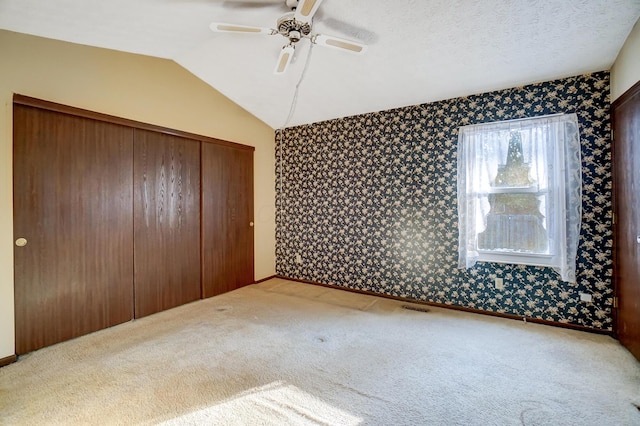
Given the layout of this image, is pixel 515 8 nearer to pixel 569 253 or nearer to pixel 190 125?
pixel 569 253

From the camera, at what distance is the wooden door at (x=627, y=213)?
2301 millimetres

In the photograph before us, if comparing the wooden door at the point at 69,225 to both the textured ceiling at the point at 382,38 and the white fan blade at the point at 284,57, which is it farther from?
the white fan blade at the point at 284,57

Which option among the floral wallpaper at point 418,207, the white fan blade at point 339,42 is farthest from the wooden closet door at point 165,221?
the white fan blade at point 339,42

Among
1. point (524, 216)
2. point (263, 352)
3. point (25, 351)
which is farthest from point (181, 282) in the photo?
point (524, 216)

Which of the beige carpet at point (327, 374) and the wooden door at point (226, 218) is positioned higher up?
the wooden door at point (226, 218)

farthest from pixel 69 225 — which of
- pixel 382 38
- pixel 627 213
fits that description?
pixel 627 213

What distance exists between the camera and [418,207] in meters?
3.73

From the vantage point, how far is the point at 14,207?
7.84ft

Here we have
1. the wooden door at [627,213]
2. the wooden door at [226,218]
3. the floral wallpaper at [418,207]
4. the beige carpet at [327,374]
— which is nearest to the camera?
the beige carpet at [327,374]

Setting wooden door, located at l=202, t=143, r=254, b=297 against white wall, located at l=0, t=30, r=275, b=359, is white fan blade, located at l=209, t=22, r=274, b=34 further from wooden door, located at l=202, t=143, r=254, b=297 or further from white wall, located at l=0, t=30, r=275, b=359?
wooden door, located at l=202, t=143, r=254, b=297

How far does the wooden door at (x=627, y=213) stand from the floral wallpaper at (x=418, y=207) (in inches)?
5.6

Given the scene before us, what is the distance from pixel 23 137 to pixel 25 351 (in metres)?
1.80

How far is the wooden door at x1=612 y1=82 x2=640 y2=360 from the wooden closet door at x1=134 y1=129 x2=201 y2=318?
438cm

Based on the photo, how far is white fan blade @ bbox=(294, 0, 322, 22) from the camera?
72.1 inches
